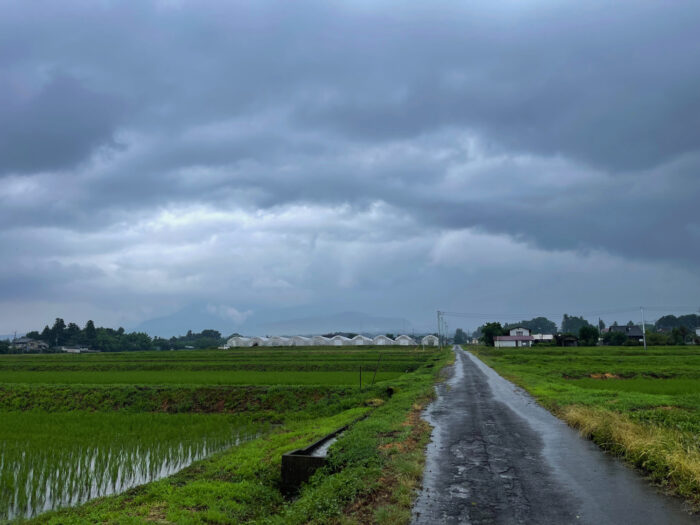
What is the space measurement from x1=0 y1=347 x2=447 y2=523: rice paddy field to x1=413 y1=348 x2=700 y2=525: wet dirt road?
1.78m

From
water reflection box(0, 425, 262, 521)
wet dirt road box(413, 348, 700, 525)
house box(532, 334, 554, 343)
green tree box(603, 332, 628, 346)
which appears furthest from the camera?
house box(532, 334, 554, 343)

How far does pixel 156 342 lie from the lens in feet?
577

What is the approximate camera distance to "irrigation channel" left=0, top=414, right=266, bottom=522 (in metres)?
11.9

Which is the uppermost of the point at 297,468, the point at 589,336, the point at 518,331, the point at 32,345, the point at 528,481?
the point at 528,481

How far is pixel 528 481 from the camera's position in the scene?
9.97m

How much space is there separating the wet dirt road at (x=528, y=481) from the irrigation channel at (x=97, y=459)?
8.21 meters

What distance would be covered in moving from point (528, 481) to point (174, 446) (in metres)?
12.5

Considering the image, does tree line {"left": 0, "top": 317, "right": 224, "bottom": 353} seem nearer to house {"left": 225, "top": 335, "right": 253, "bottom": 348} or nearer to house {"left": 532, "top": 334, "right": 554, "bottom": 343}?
house {"left": 225, "top": 335, "right": 253, "bottom": 348}

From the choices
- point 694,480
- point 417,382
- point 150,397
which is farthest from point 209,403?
point 694,480

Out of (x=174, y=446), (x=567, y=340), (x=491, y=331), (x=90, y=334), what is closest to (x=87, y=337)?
(x=90, y=334)

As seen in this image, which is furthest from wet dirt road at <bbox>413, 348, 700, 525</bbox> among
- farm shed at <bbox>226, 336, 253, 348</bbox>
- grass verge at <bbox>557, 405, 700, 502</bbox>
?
farm shed at <bbox>226, 336, 253, 348</bbox>

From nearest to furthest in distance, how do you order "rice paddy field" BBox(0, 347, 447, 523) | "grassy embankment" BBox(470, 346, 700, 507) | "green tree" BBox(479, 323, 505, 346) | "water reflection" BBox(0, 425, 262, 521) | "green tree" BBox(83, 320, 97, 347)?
"grassy embankment" BBox(470, 346, 700, 507) → "rice paddy field" BBox(0, 347, 447, 523) → "water reflection" BBox(0, 425, 262, 521) → "green tree" BBox(479, 323, 505, 346) → "green tree" BBox(83, 320, 97, 347)

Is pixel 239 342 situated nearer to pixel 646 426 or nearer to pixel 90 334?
pixel 90 334

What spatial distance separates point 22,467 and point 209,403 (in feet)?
47.4
